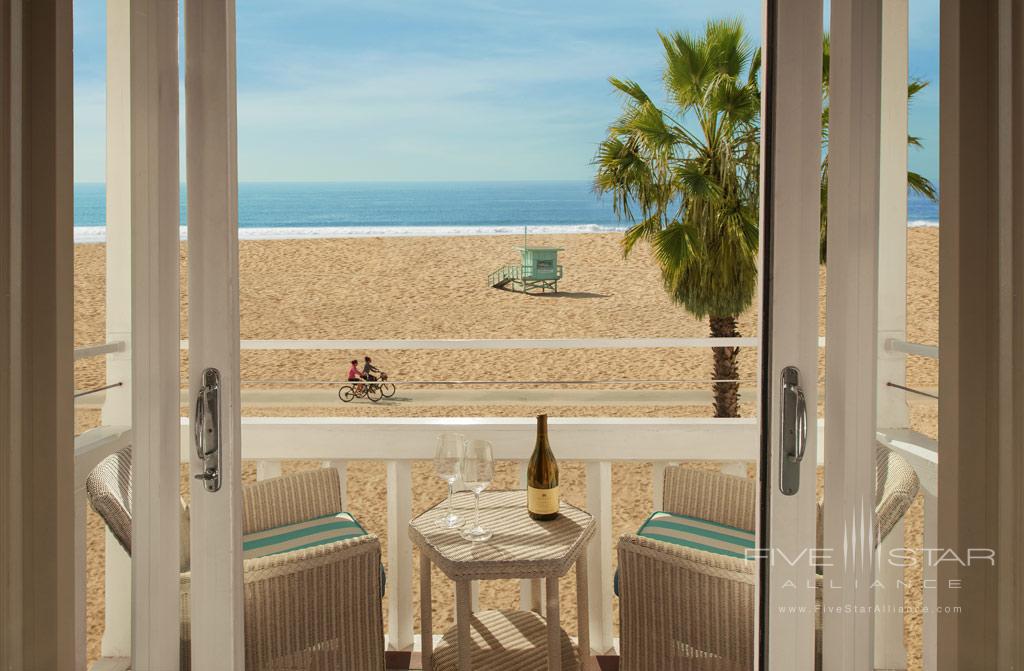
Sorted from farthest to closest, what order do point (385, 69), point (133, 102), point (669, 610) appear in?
point (385, 69) → point (669, 610) → point (133, 102)

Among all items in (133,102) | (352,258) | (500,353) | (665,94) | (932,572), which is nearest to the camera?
(932,572)

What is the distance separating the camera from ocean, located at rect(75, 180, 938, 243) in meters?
12.5

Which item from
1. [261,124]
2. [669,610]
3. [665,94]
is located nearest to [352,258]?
[261,124]

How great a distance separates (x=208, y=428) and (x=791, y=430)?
0.87 meters

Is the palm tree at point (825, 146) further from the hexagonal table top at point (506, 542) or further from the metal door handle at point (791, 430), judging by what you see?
the hexagonal table top at point (506, 542)

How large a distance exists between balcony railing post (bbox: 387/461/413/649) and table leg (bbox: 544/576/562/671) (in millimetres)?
620

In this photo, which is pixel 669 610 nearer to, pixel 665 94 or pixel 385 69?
pixel 665 94

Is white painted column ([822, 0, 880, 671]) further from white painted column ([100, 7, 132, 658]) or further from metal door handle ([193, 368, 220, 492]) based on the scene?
white painted column ([100, 7, 132, 658])

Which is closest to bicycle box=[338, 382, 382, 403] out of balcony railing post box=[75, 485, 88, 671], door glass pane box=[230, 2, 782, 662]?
door glass pane box=[230, 2, 782, 662]

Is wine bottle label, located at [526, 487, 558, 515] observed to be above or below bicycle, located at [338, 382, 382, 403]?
above

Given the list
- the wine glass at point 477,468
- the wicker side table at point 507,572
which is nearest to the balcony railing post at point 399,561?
the wicker side table at point 507,572

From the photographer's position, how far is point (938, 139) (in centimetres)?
82
